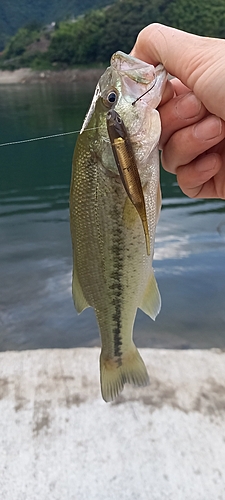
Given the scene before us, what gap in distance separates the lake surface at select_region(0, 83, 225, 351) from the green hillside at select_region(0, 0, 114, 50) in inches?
4742

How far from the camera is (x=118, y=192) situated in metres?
1.86

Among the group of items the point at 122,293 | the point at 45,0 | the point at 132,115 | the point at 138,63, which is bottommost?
the point at 45,0

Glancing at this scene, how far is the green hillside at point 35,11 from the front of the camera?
121 m

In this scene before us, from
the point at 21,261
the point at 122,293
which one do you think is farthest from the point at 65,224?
the point at 122,293

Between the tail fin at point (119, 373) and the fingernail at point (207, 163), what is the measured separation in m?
1.03

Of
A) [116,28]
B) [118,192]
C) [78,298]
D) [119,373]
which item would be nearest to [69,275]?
[119,373]

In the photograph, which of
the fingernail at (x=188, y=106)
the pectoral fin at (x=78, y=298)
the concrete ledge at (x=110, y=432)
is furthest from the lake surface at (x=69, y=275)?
the fingernail at (x=188, y=106)

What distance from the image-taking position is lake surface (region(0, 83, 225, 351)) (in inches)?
215

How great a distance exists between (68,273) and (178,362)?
142 inches

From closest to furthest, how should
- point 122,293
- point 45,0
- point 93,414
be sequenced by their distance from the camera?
1. point 122,293
2. point 93,414
3. point 45,0

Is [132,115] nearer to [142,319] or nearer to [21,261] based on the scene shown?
[142,319]

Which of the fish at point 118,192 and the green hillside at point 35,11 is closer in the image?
the fish at point 118,192

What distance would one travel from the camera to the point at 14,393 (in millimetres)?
3439

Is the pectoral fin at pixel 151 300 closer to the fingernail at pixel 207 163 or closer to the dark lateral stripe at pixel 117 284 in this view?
the dark lateral stripe at pixel 117 284
